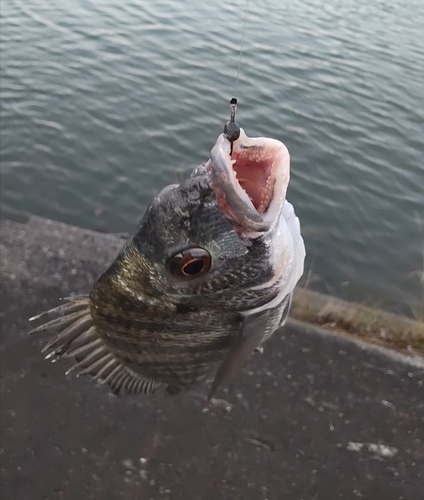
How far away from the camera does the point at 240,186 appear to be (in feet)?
4.96

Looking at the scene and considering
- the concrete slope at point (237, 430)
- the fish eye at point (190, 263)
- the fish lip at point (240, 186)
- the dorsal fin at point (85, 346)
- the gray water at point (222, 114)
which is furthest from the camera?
the gray water at point (222, 114)

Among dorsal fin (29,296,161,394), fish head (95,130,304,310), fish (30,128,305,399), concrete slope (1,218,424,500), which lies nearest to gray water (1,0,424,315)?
concrete slope (1,218,424,500)

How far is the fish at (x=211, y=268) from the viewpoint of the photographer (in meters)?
1.51

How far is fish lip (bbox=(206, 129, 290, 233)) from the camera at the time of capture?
56.4 inches

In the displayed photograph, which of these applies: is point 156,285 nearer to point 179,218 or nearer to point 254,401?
point 179,218

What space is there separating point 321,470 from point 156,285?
75.6 inches

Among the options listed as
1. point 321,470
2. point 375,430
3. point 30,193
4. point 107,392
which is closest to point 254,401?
point 321,470

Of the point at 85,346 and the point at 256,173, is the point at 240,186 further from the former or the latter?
the point at 85,346

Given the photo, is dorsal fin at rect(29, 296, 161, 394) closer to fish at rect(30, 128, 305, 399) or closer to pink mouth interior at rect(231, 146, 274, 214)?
fish at rect(30, 128, 305, 399)

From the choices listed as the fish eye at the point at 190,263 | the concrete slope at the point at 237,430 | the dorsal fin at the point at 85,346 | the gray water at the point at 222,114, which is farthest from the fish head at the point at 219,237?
the gray water at the point at 222,114

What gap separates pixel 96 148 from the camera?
738 cm

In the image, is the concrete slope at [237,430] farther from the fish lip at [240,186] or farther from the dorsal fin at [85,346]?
the fish lip at [240,186]

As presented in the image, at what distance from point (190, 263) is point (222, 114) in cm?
735

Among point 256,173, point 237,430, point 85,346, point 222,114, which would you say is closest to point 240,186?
point 256,173
